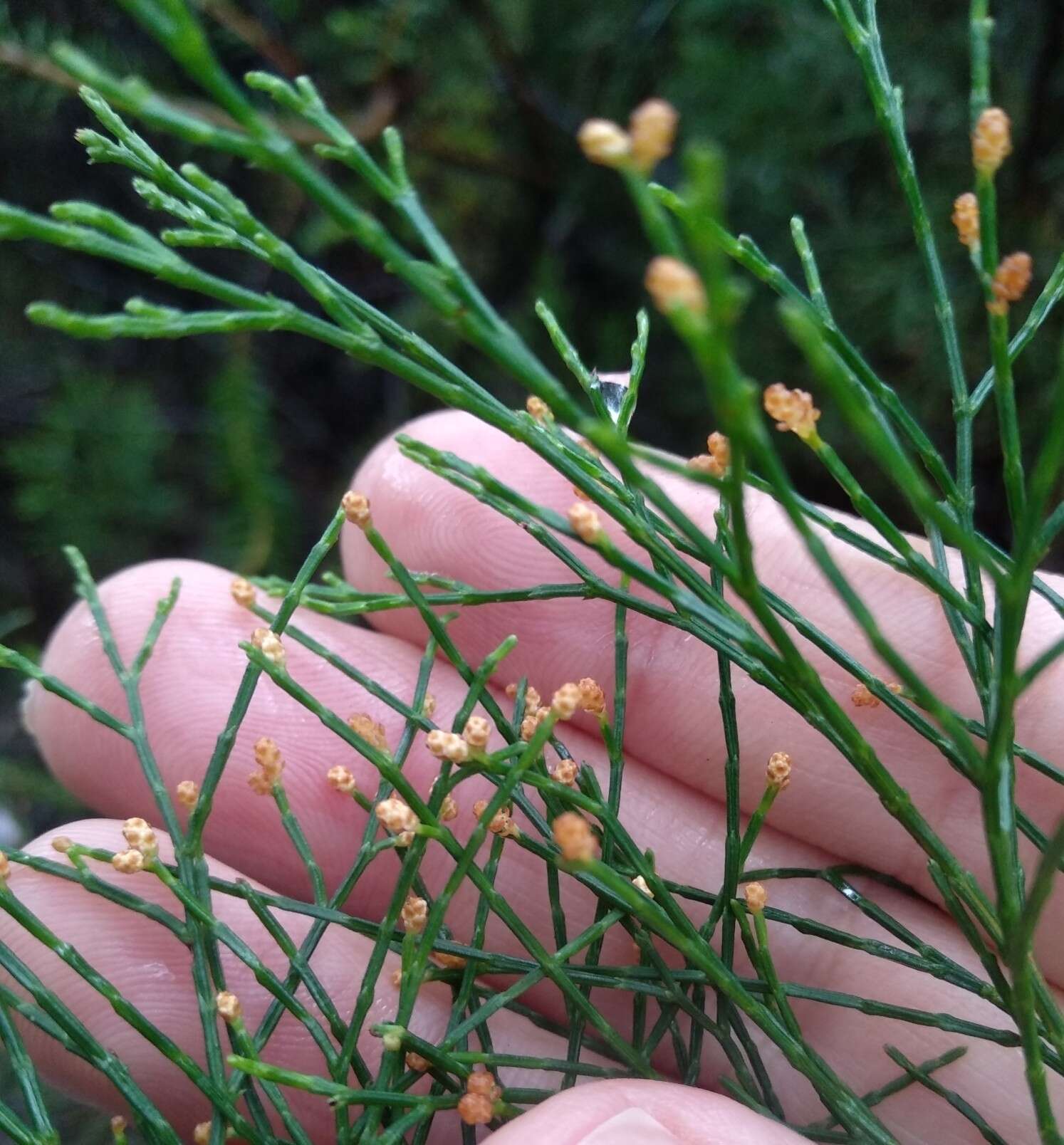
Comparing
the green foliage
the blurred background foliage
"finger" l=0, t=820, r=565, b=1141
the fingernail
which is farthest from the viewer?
the blurred background foliage

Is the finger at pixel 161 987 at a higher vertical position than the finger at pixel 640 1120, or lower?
lower

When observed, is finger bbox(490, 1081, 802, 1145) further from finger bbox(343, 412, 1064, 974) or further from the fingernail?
finger bbox(343, 412, 1064, 974)

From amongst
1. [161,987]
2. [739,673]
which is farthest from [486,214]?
[161,987]

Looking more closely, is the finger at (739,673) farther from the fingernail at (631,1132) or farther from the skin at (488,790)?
the fingernail at (631,1132)

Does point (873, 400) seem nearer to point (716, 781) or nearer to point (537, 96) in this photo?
point (716, 781)

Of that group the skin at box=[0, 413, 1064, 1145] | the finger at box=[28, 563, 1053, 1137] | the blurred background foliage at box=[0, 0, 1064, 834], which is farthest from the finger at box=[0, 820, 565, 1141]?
the blurred background foliage at box=[0, 0, 1064, 834]

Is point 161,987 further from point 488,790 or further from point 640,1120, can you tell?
point 640,1120

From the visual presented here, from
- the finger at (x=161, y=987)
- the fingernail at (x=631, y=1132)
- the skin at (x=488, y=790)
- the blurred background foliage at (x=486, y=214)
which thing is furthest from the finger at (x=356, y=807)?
the fingernail at (x=631, y=1132)
